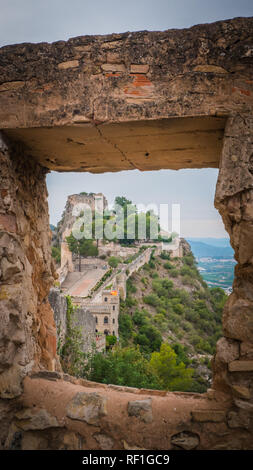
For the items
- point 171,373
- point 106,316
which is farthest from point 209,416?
point 106,316

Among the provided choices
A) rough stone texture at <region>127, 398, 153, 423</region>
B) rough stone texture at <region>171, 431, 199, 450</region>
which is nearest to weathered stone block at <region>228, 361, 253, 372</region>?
rough stone texture at <region>171, 431, 199, 450</region>

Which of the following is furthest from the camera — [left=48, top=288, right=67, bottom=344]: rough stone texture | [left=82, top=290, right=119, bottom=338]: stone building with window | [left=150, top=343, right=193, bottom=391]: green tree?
Result: [left=82, top=290, right=119, bottom=338]: stone building with window

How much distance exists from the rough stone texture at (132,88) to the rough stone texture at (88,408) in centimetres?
178

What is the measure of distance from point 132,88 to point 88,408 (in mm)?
2094

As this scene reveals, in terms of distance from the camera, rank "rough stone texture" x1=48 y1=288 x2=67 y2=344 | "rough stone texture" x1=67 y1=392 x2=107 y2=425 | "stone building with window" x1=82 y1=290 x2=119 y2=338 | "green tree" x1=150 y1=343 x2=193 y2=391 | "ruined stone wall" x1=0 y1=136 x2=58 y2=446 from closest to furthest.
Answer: "rough stone texture" x1=67 y1=392 x2=107 y2=425 < "ruined stone wall" x1=0 y1=136 x2=58 y2=446 < "rough stone texture" x1=48 y1=288 x2=67 y2=344 < "green tree" x1=150 y1=343 x2=193 y2=391 < "stone building with window" x1=82 y1=290 x2=119 y2=338

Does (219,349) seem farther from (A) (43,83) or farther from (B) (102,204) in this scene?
(B) (102,204)

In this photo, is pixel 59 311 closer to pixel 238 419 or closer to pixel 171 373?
pixel 238 419

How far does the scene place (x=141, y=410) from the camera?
1.92 metres

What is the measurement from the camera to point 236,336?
175 cm

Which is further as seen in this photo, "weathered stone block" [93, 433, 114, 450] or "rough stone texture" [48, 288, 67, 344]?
"rough stone texture" [48, 288, 67, 344]

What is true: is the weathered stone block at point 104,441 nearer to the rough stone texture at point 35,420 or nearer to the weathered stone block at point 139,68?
the rough stone texture at point 35,420

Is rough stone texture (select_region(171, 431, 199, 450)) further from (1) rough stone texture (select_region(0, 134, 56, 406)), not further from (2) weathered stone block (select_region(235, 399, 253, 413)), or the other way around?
(1) rough stone texture (select_region(0, 134, 56, 406))

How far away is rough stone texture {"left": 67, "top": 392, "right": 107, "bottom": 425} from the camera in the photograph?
76.7 inches
